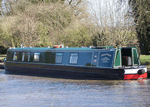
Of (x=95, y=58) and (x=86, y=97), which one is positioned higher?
(x=95, y=58)

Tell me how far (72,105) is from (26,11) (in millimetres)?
31907

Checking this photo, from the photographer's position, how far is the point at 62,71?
2214 cm

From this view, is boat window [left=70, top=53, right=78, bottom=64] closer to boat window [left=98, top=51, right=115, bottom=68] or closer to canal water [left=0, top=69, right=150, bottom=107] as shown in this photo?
boat window [left=98, top=51, right=115, bottom=68]

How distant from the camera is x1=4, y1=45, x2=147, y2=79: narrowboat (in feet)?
63.5

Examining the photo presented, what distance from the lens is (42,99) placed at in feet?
42.0

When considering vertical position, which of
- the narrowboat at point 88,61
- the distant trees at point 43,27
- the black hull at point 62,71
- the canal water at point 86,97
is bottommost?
the canal water at point 86,97

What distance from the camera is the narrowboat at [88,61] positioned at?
63.5 ft

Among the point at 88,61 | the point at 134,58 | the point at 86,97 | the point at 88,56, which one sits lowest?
the point at 86,97

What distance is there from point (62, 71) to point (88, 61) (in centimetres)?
248

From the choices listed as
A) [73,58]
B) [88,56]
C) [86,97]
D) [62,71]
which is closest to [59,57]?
[62,71]

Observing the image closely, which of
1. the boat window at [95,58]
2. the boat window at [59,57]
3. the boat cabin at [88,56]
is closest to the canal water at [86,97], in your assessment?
the boat cabin at [88,56]

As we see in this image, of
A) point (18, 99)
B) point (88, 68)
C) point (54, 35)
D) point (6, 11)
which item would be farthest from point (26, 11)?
point (18, 99)

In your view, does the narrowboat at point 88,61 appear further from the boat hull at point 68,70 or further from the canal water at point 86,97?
the canal water at point 86,97

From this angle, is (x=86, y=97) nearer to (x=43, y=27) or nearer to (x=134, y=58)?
(x=134, y=58)
